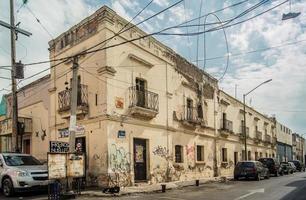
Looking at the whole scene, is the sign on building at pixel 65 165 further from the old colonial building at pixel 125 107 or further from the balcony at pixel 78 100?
the balcony at pixel 78 100

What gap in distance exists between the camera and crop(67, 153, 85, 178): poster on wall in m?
15.6

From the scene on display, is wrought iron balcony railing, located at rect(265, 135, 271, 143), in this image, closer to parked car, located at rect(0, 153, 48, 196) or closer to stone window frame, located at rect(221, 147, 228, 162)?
stone window frame, located at rect(221, 147, 228, 162)

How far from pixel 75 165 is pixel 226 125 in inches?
877

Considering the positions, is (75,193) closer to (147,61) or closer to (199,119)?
(147,61)

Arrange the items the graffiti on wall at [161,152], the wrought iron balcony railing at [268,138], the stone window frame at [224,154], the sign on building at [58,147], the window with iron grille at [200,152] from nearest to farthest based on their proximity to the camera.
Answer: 1. the sign on building at [58,147]
2. the graffiti on wall at [161,152]
3. the window with iron grille at [200,152]
4. the stone window frame at [224,154]
5. the wrought iron balcony railing at [268,138]

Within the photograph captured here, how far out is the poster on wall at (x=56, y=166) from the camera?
14.9m

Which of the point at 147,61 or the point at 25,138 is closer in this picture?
the point at 147,61

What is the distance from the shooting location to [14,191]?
16.3 metres

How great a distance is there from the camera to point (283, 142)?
66312 mm

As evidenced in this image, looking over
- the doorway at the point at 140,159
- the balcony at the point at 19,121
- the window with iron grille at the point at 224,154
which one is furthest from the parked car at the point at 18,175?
the window with iron grille at the point at 224,154

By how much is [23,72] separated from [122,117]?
5382mm

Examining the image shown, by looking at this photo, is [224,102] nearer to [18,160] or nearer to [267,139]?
[267,139]

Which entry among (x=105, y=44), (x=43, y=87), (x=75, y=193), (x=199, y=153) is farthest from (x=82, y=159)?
(x=199, y=153)

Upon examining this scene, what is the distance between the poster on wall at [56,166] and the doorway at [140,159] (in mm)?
6656
